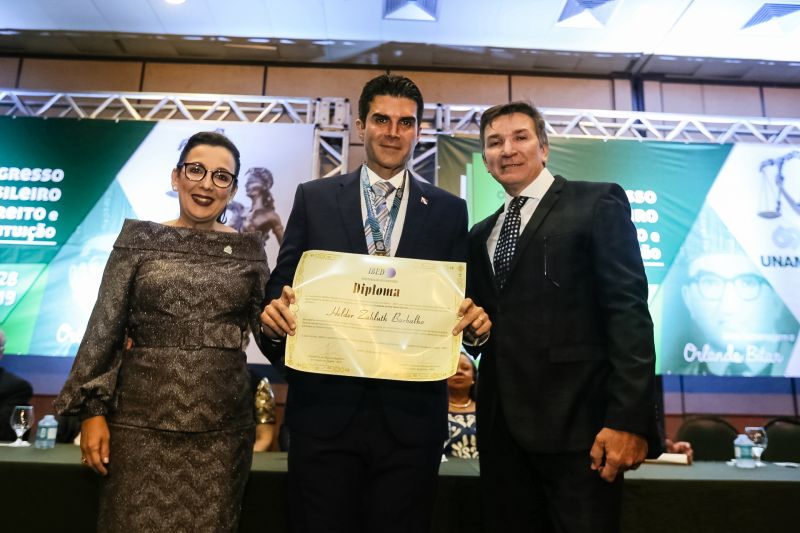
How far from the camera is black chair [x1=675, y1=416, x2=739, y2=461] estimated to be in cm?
416

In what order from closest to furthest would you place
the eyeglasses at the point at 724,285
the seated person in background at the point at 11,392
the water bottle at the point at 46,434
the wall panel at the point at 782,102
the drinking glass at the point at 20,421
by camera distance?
the water bottle at the point at 46,434 < the drinking glass at the point at 20,421 < the seated person in background at the point at 11,392 < the eyeglasses at the point at 724,285 < the wall panel at the point at 782,102

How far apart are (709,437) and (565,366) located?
346 centimetres

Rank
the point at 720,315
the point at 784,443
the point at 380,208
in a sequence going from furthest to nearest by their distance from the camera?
the point at 720,315
the point at 784,443
the point at 380,208

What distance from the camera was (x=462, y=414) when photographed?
11.3 feet

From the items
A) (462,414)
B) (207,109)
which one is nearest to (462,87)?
(207,109)

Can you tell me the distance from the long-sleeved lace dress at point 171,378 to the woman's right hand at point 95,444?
0.02 metres

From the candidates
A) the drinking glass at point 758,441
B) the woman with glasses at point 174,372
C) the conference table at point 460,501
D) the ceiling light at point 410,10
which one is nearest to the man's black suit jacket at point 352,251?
the woman with glasses at point 174,372

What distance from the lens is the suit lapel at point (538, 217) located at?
65.2 inches

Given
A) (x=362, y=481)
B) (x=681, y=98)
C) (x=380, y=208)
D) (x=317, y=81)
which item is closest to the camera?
(x=362, y=481)

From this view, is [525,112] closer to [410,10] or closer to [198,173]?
[198,173]

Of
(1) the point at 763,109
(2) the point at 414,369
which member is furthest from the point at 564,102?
(2) the point at 414,369

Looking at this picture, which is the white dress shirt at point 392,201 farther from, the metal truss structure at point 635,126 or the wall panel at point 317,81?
the wall panel at point 317,81

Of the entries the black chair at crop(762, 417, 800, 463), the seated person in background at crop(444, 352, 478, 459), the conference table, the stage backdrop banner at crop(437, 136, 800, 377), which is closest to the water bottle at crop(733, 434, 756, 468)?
the conference table

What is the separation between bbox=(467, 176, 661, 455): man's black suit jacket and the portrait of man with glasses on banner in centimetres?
364
